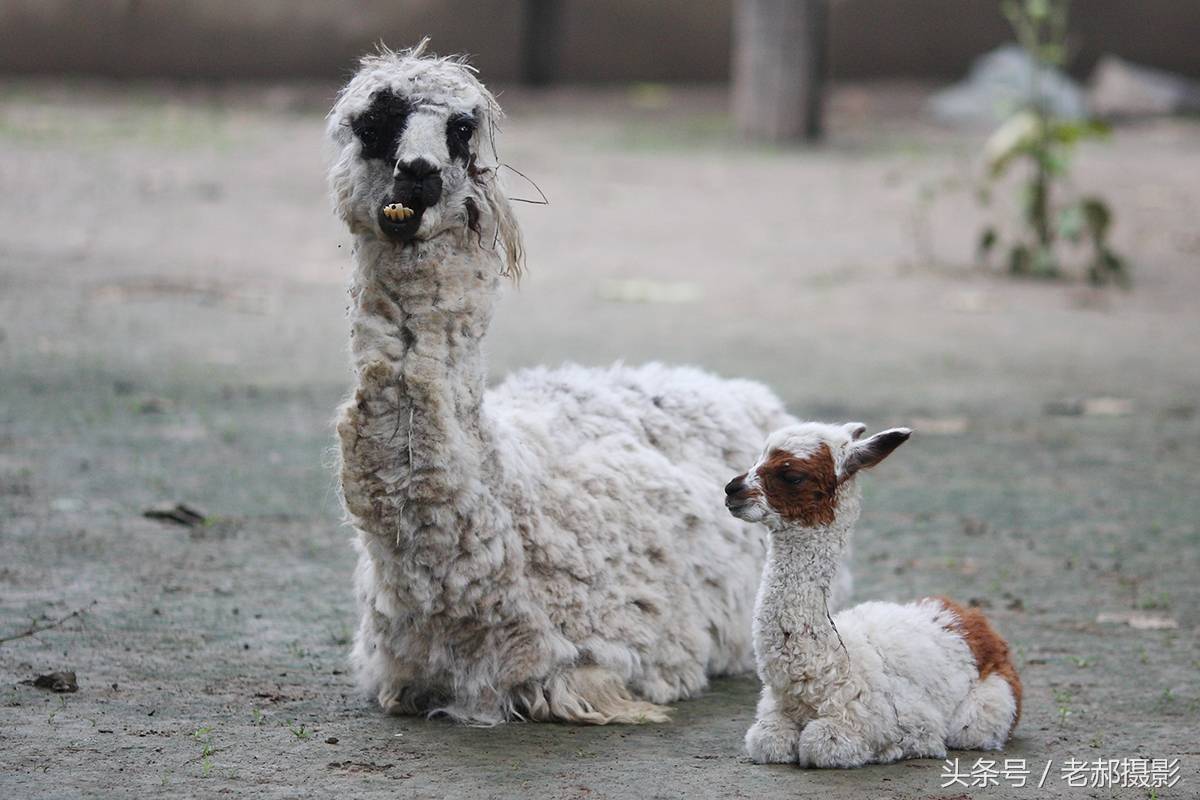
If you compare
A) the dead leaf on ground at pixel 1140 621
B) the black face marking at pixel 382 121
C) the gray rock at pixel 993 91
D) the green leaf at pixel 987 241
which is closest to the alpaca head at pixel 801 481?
the black face marking at pixel 382 121

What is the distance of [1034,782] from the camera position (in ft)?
13.4

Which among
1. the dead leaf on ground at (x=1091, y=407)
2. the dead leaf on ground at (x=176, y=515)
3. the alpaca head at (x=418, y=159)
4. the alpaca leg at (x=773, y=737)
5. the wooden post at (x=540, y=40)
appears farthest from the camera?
the wooden post at (x=540, y=40)

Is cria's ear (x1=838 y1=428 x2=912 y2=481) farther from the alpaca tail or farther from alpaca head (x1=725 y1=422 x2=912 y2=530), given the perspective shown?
the alpaca tail

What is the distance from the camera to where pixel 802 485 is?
4137 millimetres

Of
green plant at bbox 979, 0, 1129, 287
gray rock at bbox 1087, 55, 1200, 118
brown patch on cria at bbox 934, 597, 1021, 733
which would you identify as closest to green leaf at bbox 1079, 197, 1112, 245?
green plant at bbox 979, 0, 1129, 287

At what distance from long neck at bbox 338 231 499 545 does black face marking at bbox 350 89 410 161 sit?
0.24 meters

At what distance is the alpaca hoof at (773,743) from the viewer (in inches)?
164

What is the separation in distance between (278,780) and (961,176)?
11.8 metres

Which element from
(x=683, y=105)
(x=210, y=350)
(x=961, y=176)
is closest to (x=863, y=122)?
(x=683, y=105)

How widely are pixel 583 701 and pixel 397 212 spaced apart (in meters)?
1.36

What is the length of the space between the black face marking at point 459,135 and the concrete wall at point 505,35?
1345 cm

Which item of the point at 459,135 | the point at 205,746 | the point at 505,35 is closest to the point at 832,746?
the point at 205,746

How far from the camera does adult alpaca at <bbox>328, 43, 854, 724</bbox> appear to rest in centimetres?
430

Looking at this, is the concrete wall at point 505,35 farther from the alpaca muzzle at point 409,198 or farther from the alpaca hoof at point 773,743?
the alpaca hoof at point 773,743
